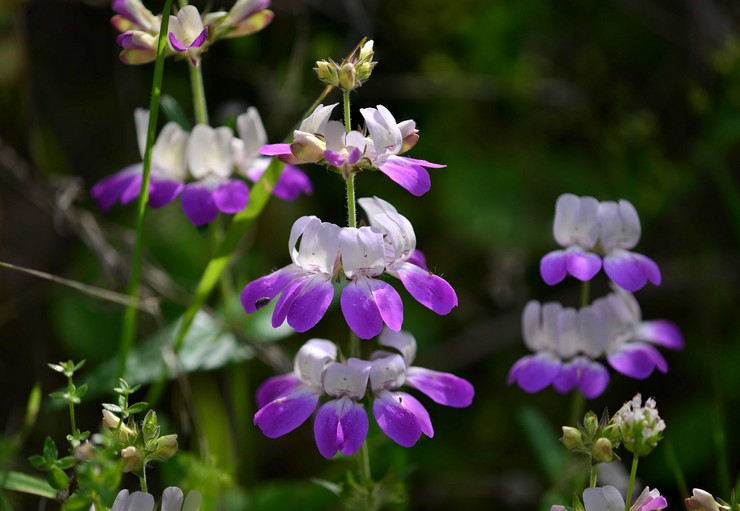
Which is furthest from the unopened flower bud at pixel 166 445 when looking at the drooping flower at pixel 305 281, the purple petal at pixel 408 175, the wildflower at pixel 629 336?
the wildflower at pixel 629 336

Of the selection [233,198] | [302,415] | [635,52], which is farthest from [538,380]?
[635,52]

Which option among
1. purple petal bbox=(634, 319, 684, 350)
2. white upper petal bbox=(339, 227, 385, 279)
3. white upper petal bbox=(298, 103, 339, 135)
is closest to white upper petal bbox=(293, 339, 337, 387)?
white upper petal bbox=(339, 227, 385, 279)

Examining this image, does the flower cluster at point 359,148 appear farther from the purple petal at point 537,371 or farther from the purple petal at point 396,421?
the purple petal at point 537,371

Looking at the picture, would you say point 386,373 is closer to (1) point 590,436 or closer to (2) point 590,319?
(1) point 590,436

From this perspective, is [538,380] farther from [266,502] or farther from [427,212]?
[427,212]

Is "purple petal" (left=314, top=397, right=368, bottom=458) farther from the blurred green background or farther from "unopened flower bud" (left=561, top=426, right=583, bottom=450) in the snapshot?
the blurred green background
